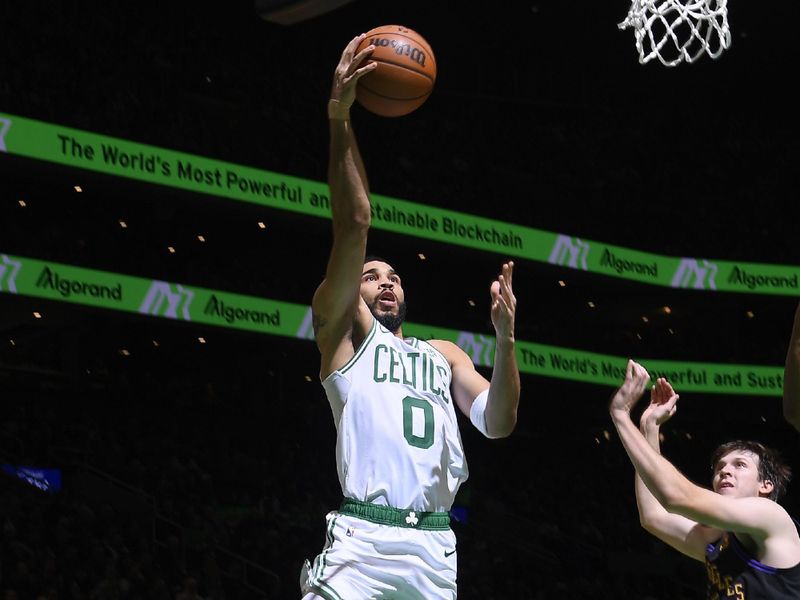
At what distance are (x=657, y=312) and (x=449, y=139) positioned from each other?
17.7 ft

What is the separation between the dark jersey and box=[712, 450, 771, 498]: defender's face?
5.6 inches

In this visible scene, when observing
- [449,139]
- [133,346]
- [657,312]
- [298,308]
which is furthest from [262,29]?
[657,312]

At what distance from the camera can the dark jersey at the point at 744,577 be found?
11.7ft

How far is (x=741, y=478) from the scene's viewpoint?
3789 millimetres

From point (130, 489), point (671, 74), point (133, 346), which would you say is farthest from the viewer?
point (671, 74)

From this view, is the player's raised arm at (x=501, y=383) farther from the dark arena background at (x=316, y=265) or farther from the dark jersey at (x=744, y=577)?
the dark arena background at (x=316, y=265)

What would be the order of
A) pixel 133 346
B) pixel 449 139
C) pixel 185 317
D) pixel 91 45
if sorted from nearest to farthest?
pixel 185 317
pixel 91 45
pixel 133 346
pixel 449 139

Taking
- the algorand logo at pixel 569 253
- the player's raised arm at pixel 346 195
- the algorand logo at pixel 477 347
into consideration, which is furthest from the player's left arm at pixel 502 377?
the algorand logo at pixel 569 253

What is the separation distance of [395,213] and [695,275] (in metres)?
4.94

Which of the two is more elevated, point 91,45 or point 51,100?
point 91,45

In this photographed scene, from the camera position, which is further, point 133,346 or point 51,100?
point 133,346

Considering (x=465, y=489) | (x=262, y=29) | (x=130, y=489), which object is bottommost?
(x=130, y=489)

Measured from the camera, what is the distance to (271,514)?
12.6 metres

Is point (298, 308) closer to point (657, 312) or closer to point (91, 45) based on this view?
point (91, 45)
